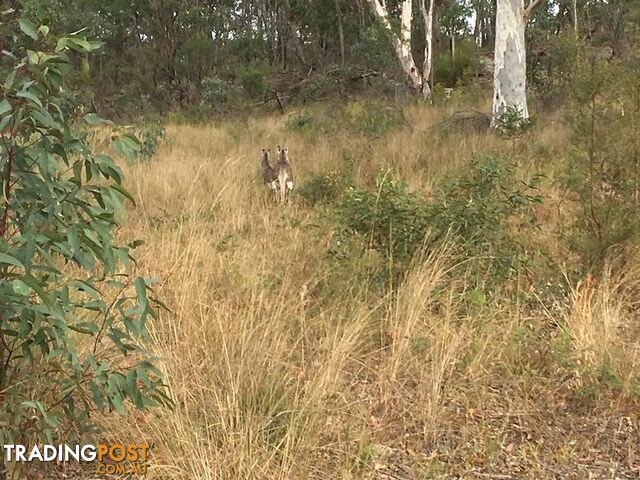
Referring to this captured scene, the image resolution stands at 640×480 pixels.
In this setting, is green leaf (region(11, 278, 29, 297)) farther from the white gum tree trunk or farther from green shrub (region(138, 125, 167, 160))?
the white gum tree trunk

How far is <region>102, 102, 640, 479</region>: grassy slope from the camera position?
2.40 m

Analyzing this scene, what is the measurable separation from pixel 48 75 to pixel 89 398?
1.30m

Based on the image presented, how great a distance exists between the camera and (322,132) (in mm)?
10539

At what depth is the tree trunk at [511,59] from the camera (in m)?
9.98

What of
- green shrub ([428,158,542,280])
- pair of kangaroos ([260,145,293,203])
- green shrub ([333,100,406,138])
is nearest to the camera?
green shrub ([428,158,542,280])

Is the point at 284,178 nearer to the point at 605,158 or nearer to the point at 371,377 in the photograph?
the point at 605,158

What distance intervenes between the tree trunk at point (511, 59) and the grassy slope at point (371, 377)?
6175 mm

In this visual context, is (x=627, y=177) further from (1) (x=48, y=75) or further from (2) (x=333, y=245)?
(1) (x=48, y=75)

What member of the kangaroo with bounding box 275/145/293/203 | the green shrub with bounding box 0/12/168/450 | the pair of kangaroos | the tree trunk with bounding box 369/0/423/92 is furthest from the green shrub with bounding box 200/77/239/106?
the green shrub with bounding box 0/12/168/450

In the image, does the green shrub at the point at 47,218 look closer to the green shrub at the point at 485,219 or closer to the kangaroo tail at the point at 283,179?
the green shrub at the point at 485,219

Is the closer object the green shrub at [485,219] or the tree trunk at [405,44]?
the green shrub at [485,219]

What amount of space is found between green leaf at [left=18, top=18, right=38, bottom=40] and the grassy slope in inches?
56.0

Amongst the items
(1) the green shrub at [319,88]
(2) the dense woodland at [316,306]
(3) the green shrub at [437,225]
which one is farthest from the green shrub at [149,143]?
(1) the green shrub at [319,88]

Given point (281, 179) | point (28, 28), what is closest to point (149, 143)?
point (281, 179)
